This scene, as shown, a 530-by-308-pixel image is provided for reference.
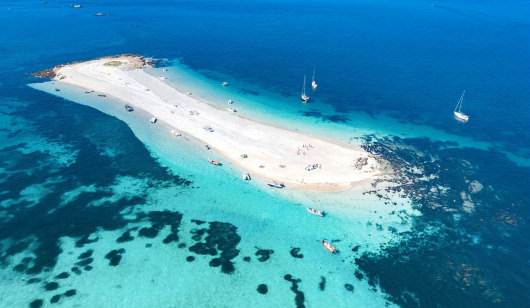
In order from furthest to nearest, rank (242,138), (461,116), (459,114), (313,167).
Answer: (459,114), (461,116), (242,138), (313,167)

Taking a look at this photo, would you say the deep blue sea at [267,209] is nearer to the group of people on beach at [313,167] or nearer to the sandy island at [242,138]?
the sandy island at [242,138]

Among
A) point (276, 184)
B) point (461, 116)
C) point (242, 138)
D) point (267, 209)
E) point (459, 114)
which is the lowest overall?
point (267, 209)

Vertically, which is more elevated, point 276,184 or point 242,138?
point 242,138

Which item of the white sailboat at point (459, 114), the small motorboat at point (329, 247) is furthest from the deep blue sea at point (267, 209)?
the white sailboat at point (459, 114)

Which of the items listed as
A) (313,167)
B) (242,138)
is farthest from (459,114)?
(242,138)

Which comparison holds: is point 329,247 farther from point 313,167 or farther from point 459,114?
point 459,114

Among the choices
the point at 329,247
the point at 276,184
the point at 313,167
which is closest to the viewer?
the point at 329,247

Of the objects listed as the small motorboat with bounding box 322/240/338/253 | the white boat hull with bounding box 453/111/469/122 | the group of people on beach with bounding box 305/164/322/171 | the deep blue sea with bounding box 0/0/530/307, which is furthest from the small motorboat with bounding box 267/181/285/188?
the white boat hull with bounding box 453/111/469/122
